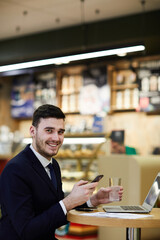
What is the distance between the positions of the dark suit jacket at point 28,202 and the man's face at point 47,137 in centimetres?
7

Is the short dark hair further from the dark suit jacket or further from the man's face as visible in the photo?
the dark suit jacket

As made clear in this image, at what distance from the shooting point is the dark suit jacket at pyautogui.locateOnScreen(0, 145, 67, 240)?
2107mm

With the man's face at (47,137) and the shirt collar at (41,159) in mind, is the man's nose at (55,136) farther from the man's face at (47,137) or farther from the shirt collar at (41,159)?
the shirt collar at (41,159)

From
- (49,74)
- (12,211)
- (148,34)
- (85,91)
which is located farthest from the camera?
(49,74)

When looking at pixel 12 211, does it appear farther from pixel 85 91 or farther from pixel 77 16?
pixel 85 91

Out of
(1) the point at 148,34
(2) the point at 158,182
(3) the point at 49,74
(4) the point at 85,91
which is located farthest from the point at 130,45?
(3) the point at 49,74

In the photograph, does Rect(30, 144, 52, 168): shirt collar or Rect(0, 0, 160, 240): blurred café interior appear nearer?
Rect(30, 144, 52, 168): shirt collar

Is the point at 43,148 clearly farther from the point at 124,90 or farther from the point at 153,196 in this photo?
the point at 124,90

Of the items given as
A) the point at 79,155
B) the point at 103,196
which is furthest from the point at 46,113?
the point at 79,155

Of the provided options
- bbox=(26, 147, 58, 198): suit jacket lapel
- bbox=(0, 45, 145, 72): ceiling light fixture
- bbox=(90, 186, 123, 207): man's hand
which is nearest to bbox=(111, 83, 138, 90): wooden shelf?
bbox=(0, 45, 145, 72): ceiling light fixture

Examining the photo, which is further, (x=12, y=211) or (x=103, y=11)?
(x=103, y=11)

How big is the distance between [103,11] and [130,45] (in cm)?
174

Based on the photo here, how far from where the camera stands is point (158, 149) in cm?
709

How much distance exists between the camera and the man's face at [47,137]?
90.8 inches
